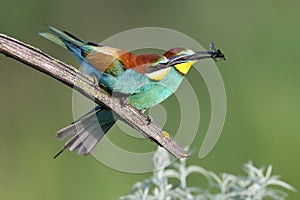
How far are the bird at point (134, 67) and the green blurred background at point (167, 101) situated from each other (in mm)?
733

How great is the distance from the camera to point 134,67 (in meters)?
0.67

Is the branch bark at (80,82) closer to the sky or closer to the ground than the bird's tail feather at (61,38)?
closer to the ground

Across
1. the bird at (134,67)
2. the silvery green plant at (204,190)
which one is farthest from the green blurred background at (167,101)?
the bird at (134,67)

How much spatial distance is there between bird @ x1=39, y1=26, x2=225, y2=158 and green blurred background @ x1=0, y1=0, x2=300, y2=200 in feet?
2.40

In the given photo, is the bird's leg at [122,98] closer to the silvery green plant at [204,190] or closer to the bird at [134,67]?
the bird at [134,67]

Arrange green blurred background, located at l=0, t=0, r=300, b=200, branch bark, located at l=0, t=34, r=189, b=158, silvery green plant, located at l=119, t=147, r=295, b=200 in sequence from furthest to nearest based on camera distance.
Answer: green blurred background, located at l=0, t=0, r=300, b=200, silvery green plant, located at l=119, t=147, r=295, b=200, branch bark, located at l=0, t=34, r=189, b=158

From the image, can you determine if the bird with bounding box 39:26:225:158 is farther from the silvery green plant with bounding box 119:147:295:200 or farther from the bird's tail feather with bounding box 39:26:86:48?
the silvery green plant with bounding box 119:147:295:200

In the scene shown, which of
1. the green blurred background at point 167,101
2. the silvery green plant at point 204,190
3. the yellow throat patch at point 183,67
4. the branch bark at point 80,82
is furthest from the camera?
the green blurred background at point 167,101

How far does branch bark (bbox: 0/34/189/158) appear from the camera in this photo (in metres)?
0.59

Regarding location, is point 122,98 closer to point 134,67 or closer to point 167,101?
point 134,67

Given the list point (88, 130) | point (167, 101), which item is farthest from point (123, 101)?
point (167, 101)

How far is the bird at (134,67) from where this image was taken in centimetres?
67

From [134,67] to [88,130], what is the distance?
5.2 inches

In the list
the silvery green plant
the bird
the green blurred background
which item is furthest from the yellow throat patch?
the green blurred background
